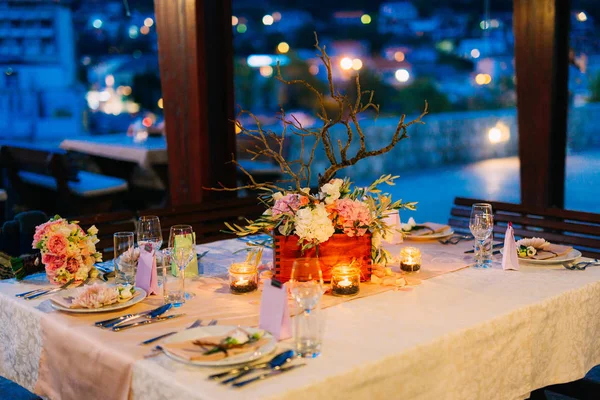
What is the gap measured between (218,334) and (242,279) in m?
0.48

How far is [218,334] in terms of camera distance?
182 centimetres

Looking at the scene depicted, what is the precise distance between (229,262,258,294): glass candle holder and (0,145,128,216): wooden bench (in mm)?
4042

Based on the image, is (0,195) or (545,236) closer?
(545,236)

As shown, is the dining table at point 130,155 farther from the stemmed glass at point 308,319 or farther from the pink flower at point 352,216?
the stemmed glass at point 308,319

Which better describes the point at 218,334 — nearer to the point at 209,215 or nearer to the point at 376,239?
the point at 376,239

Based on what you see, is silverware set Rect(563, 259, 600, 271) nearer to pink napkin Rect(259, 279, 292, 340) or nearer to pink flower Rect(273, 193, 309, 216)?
pink flower Rect(273, 193, 309, 216)

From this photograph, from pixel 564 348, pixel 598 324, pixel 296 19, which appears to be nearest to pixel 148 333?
pixel 564 348

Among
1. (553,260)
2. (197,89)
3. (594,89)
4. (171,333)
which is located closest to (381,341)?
(171,333)

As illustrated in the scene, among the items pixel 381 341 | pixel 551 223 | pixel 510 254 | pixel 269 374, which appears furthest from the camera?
pixel 551 223

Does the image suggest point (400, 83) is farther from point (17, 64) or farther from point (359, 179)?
point (17, 64)

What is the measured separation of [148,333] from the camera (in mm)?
1938

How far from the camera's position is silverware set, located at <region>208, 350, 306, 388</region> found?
1.61 metres

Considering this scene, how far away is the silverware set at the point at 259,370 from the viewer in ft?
5.28

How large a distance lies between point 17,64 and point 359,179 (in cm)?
470
